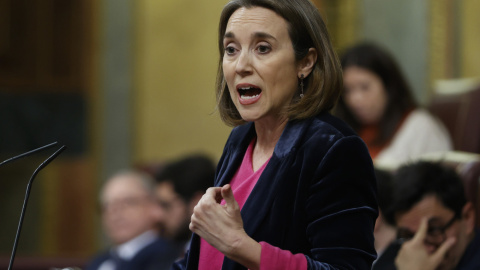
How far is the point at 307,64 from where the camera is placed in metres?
1.63

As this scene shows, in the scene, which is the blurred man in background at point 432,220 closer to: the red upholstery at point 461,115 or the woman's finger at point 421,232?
the woman's finger at point 421,232

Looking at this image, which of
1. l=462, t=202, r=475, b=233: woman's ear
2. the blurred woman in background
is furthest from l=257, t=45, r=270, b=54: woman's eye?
the blurred woman in background

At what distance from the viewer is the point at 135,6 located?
6.04 metres

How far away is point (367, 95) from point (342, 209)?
2415 mm

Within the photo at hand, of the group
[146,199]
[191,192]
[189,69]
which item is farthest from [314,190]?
[189,69]

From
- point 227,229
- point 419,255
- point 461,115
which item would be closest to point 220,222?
point 227,229

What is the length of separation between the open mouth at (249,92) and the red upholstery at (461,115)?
2.29 meters

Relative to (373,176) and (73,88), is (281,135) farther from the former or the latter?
(73,88)

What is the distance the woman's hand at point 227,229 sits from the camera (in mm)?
1467

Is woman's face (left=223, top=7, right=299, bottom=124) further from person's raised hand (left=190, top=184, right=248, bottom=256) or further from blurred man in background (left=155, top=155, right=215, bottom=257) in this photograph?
blurred man in background (left=155, top=155, right=215, bottom=257)

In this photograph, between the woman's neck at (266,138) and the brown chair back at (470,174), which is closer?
the woman's neck at (266,138)

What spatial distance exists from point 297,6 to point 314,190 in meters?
0.34

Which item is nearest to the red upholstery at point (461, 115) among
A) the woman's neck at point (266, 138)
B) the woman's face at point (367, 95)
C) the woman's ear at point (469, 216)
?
the woman's face at point (367, 95)

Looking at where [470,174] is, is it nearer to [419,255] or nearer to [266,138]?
[419,255]
